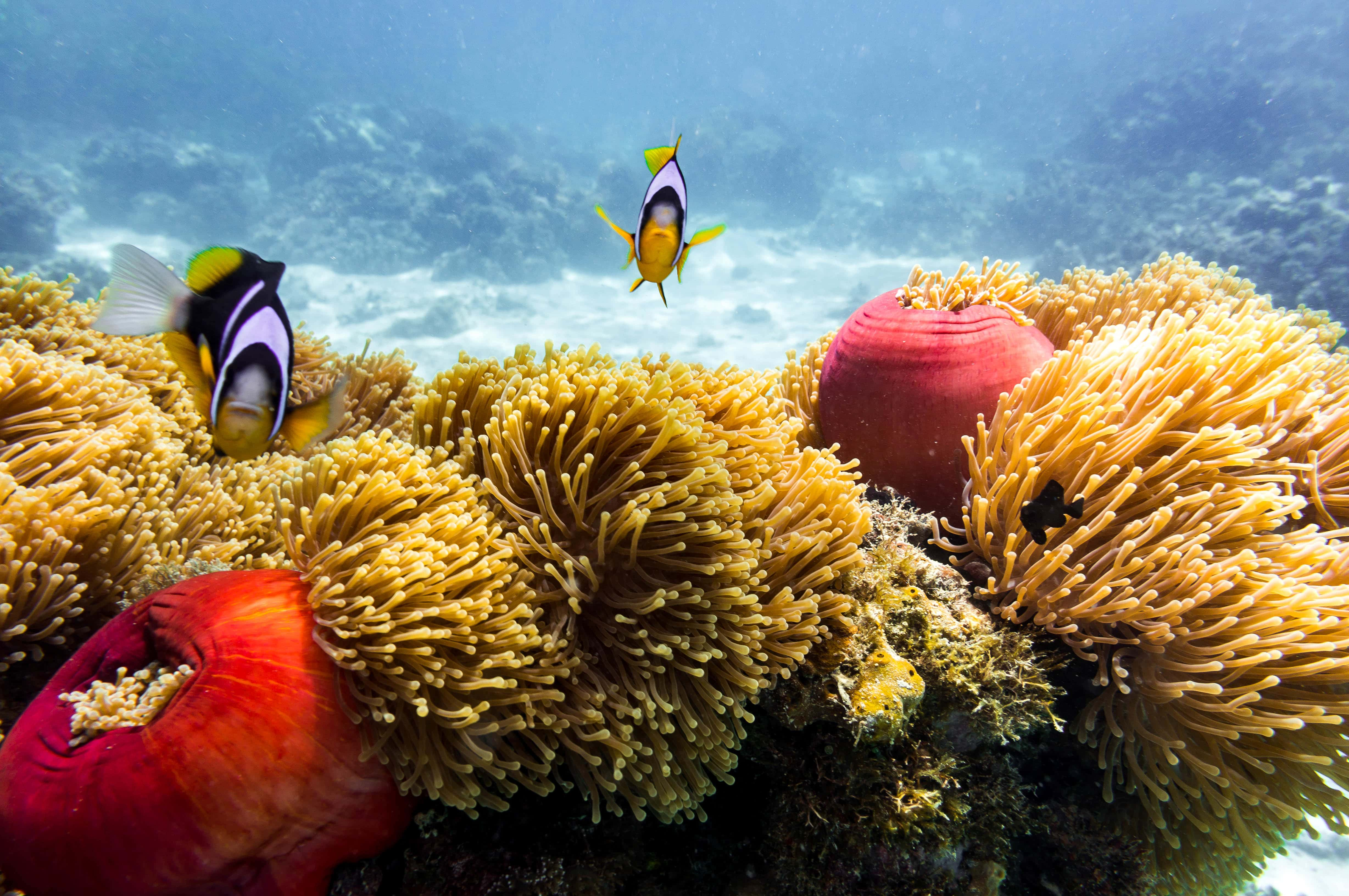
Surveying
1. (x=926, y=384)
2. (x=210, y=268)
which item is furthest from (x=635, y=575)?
(x=926, y=384)

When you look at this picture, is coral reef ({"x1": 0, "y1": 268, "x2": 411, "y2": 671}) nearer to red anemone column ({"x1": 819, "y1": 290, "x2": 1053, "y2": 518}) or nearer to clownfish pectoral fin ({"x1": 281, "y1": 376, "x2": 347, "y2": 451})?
clownfish pectoral fin ({"x1": 281, "y1": 376, "x2": 347, "y2": 451})

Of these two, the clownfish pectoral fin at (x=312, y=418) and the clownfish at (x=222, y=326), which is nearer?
the clownfish at (x=222, y=326)

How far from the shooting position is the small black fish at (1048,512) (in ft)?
6.29

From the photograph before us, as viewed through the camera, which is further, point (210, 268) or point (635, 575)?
point (635, 575)

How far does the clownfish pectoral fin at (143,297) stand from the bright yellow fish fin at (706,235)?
1.50m

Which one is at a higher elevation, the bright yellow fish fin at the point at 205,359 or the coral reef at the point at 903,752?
the bright yellow fish fin at the point at 205,359

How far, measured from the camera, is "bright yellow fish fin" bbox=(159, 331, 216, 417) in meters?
1.29

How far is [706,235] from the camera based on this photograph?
7.91 feet

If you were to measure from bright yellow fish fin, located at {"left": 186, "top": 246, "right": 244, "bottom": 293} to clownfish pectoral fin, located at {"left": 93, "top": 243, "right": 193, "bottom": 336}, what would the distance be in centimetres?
4

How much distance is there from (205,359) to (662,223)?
1.43 meters

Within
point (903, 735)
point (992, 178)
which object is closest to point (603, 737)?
point (903, 735)

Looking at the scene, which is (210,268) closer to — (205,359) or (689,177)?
(205,359)

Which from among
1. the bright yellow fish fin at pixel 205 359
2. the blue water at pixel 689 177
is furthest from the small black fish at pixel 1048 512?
the blue water at pixel 689 177

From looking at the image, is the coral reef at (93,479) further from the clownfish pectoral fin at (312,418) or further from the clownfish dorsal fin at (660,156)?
the clownfish dorsal fin at (660,156)
